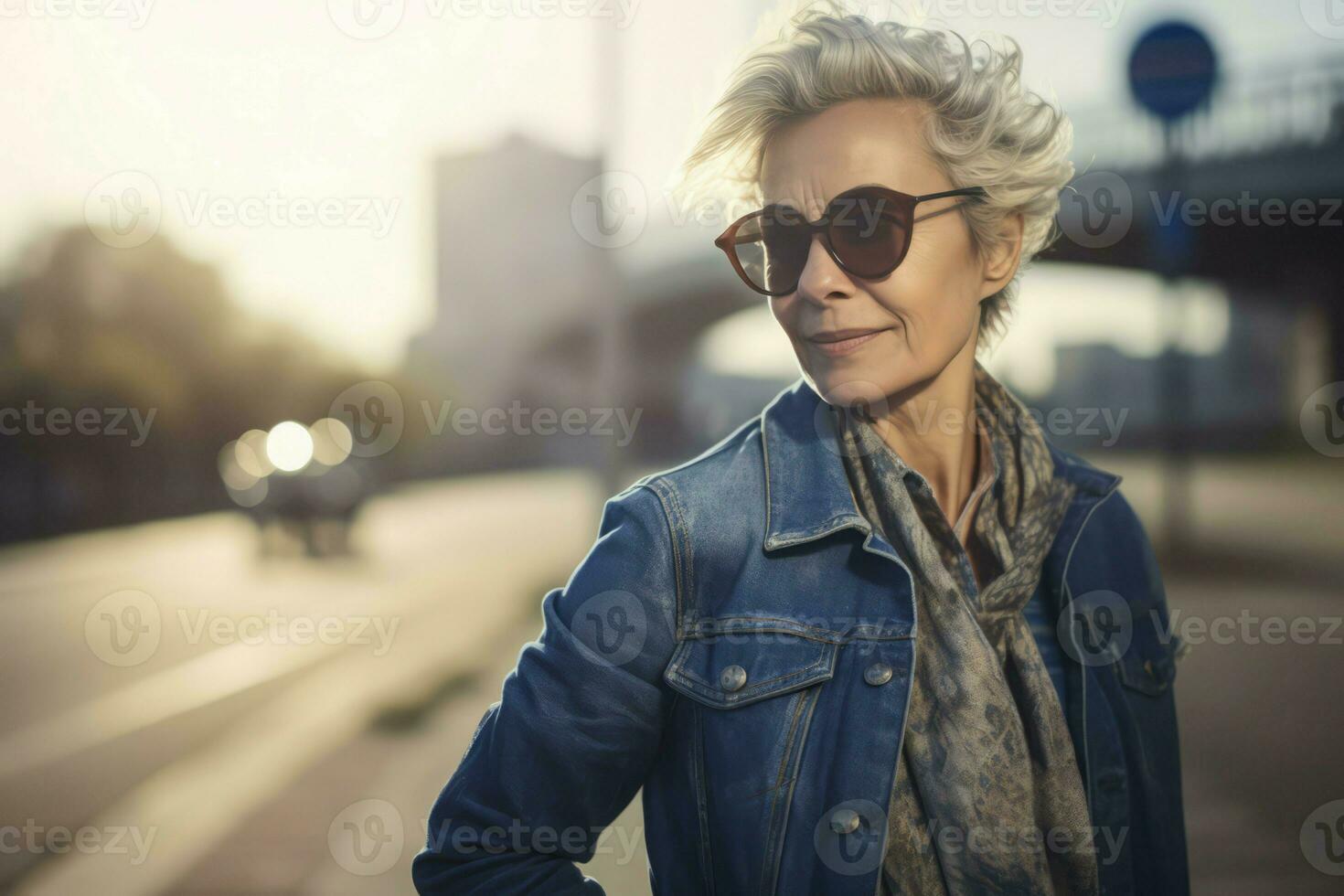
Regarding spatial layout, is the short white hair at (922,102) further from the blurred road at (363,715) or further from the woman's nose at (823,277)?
the blurred road at (363,715)

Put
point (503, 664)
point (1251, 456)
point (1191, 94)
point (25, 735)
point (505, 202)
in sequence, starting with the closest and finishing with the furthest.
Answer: point (25, 735), point (503, 664), point (1191, 94), point (1251, 456), point (505, 202)

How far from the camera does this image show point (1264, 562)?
42.9ft

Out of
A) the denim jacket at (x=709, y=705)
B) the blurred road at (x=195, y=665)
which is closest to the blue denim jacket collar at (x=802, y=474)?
the denim jacket at (x=709, y=705)

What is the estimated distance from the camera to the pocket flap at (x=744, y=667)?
4.50 feet

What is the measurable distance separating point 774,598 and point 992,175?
80 cm

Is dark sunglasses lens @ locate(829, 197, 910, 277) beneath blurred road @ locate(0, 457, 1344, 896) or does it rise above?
above

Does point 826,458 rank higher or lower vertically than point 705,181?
lower

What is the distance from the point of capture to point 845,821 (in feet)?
4.41

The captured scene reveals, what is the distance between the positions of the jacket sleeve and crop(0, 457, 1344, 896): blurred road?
1267 mm

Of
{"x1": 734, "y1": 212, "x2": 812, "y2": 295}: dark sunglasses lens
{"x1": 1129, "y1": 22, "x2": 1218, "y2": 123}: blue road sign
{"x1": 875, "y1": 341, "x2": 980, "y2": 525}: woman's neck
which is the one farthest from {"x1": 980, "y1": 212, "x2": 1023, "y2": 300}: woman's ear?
{"x1": 1129, "y1": 22, "x2": 1218, "y2": 123}: blue road sign

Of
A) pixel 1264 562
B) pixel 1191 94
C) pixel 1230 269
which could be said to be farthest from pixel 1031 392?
pixel 1191 94

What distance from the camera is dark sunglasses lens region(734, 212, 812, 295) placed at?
5.00 feet

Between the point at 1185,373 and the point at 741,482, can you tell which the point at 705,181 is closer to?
the point at 741,482

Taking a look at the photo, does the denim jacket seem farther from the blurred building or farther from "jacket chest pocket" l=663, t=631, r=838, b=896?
the blurred building
